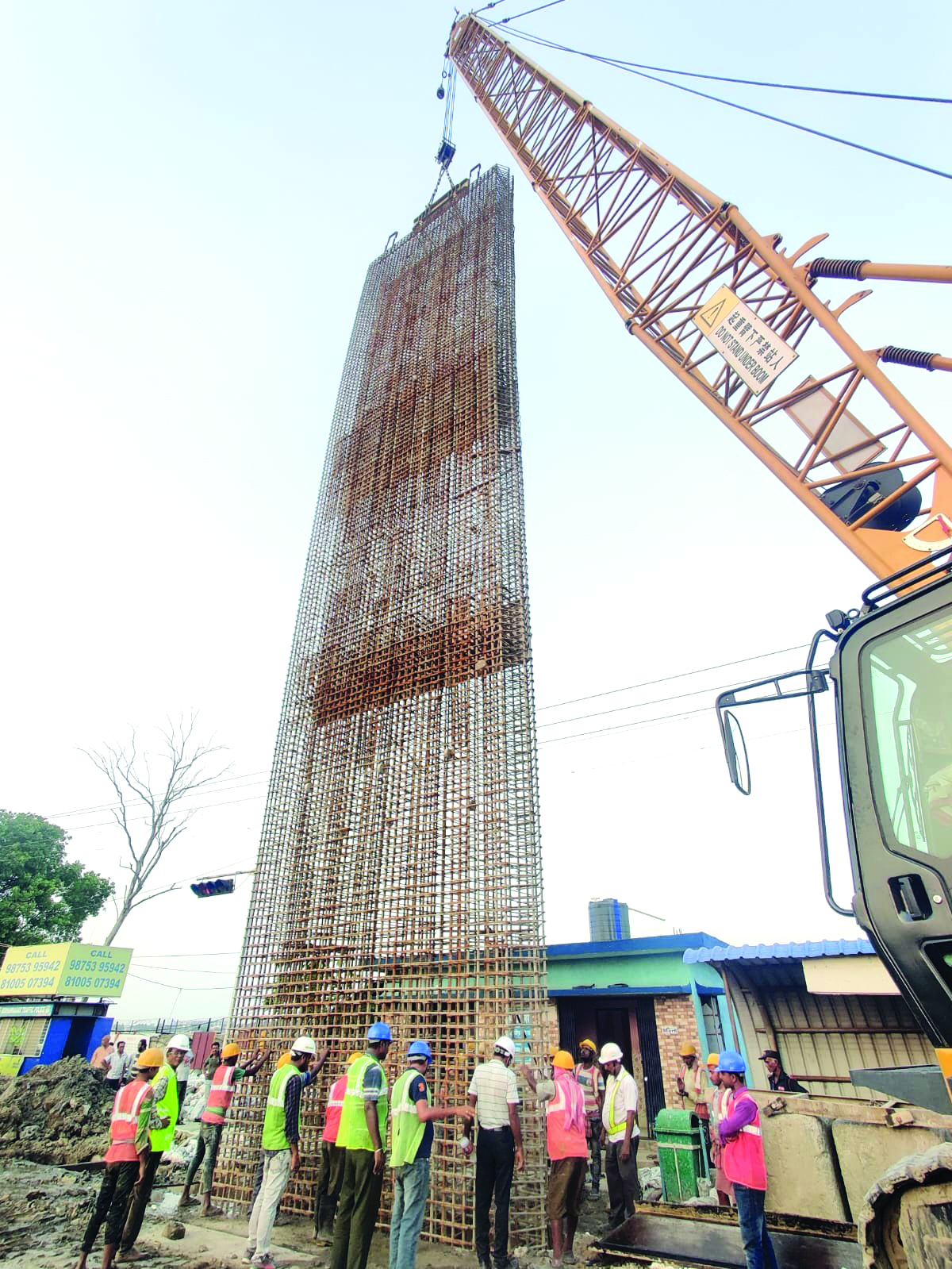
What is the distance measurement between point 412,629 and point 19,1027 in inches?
569

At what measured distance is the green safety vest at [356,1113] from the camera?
4.59 metres

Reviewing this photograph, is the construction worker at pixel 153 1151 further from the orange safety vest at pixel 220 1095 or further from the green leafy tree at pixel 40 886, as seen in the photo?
the green leafy tree at pixel 40 886

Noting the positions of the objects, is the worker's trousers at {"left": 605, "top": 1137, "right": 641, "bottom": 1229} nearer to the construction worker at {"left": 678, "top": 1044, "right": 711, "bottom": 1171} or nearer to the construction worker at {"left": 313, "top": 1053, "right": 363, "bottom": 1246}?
the construction worker at {"left": 678, "top": 1044, "right": 711, "bottom": 1171}

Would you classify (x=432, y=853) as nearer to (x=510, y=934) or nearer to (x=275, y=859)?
(x=510, y=934)

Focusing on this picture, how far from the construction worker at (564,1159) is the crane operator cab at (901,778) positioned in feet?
12.4

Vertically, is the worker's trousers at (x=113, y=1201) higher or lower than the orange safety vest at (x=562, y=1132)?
lower

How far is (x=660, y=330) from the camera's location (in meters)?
9.54

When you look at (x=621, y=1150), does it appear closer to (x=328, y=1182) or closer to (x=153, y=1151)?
(x=328, y=1182)

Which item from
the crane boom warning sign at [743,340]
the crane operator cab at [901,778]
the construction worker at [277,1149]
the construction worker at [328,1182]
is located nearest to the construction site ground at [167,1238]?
the construction worker at [328,1182]

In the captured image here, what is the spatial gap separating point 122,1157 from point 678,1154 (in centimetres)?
535

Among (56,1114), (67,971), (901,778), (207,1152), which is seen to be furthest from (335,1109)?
(67,971)

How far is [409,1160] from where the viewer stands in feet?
15.1

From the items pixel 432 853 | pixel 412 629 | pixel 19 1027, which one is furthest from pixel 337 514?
pixel 19 1027

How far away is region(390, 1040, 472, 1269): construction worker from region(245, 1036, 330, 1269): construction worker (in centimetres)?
92
